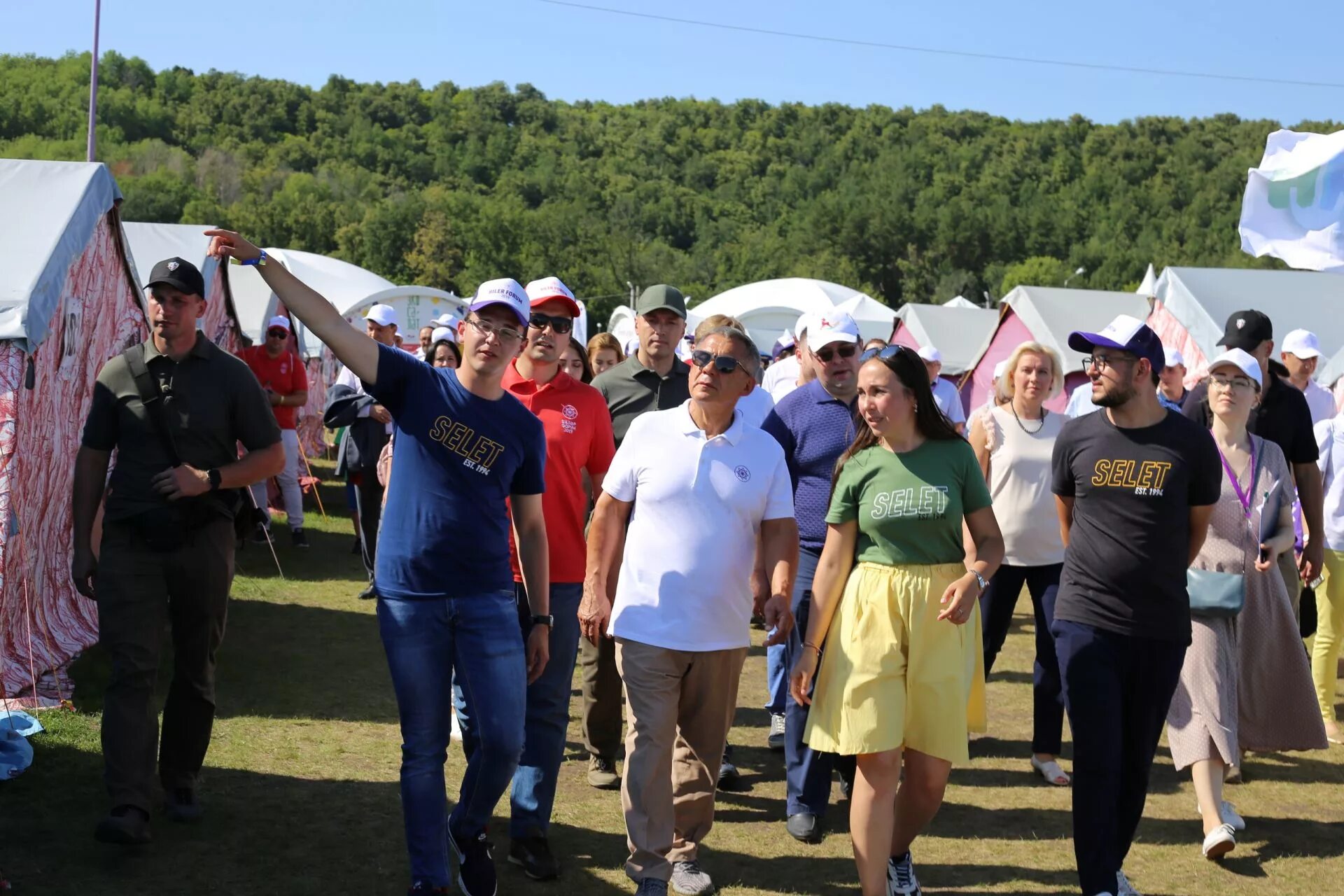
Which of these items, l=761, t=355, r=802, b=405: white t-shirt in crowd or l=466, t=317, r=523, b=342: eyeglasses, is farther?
l=761, t=355, r=802, b=405: white t-shirt in crowd

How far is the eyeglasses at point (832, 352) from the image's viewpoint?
5.75 m

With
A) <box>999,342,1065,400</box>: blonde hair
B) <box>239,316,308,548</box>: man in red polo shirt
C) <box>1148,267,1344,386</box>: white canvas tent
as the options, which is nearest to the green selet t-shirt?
<box>999,342,1065,400</box>: blonde hair

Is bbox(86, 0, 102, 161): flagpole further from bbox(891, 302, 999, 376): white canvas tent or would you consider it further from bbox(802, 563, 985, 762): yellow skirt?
bbox(891, 302, 999, 376): white canvas tent

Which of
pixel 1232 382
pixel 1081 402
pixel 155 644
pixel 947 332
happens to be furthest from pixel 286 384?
pixel 947 332

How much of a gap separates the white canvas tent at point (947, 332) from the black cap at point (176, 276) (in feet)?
70.7

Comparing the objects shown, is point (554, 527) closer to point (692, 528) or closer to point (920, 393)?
point (692, 528)

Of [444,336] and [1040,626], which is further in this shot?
[444,336]

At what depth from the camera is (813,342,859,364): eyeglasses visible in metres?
5.75

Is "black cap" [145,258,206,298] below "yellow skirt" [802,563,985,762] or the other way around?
the other way around

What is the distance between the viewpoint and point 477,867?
4508mm

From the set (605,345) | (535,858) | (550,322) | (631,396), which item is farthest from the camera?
(605,345)

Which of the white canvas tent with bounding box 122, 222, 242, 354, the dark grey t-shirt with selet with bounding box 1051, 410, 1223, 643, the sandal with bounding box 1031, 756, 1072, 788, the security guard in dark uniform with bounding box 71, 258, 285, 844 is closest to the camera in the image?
the dark grey t-shirt with selet with bounding box 1051, 410, 1223, 643

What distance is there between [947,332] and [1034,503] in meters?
21.0

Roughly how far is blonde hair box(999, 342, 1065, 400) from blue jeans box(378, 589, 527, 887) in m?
3.26
